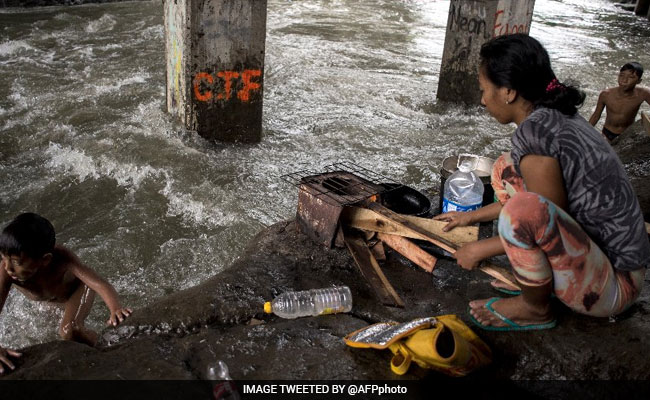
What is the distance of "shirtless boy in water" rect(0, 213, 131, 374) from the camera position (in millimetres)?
2982

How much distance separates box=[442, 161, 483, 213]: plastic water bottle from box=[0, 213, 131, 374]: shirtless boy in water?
2.19m

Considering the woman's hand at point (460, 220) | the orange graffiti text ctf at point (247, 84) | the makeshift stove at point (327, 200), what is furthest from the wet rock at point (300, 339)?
the orange graffiti text ctf at point (247, 84)

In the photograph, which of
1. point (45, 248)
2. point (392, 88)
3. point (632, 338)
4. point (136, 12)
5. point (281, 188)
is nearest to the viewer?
point (632, 338)

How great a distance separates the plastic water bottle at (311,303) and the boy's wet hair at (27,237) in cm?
135

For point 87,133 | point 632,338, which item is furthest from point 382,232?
point 87,133

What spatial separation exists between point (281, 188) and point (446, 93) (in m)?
3.85

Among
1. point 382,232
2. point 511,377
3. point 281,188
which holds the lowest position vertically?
point 281,188

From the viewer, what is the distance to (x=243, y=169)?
6.22m

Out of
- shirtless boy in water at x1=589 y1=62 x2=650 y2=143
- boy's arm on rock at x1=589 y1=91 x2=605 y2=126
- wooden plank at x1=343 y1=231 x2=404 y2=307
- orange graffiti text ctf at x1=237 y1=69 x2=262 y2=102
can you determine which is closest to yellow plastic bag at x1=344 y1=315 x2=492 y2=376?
wooden plank at x1=343 y1=231 x2=404 y2=307

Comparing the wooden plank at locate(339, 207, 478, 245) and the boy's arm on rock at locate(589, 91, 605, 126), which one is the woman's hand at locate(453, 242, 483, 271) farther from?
the boy's arm on rock at locate(589, 91, 605, 126)

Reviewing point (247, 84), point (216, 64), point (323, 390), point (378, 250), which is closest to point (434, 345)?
point (323, 390)

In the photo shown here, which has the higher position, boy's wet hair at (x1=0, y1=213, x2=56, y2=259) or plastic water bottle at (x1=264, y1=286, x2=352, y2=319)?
boy's wet hair at (x1=0, y1=213, x2=56, y2=259)

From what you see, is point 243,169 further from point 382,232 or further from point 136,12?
point 136,12

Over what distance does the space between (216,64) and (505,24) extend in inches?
169
